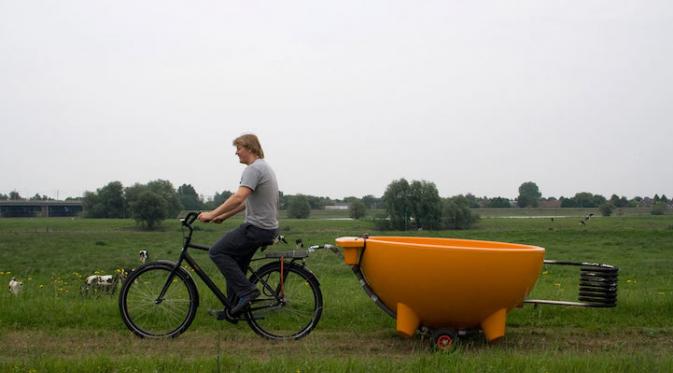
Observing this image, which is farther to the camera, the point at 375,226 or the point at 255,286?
the point at 375,226

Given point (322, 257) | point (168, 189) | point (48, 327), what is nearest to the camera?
point (48, 327)

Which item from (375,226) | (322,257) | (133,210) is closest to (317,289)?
(322,257)

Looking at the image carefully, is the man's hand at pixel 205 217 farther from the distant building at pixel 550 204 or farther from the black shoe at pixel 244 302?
the distant building at pixel 550 204

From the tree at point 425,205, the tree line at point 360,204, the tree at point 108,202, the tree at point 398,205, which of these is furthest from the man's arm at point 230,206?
the tree at point 108,202

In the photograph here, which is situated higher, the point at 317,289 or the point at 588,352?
the point at 317,289

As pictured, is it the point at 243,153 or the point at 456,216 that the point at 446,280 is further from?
the point at 456,216

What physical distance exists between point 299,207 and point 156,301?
7509cm

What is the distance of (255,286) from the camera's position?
6.21 meters

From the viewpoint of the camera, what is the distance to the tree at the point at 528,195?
101 meters

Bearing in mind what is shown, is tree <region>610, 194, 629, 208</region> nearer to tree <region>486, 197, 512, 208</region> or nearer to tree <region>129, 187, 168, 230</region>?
tree <region>486, 197, 512, 208</region>

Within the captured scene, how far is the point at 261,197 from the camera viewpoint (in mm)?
5992

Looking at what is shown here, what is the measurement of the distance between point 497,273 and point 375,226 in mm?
53719

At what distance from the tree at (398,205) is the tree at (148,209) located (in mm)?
22226

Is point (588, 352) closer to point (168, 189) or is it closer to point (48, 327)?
point (48, 327)
